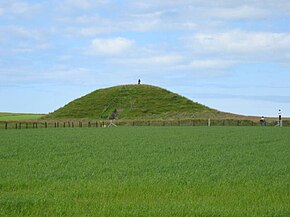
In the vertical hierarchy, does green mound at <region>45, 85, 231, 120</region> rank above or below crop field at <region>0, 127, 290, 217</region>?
above

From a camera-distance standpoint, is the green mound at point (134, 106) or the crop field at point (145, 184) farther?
the green mound at point (134, 106)

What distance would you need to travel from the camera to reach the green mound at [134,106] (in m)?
98.2

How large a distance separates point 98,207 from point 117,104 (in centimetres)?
9241

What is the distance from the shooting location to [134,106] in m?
103

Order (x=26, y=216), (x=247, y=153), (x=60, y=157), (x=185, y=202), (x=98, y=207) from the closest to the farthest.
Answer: (x=26, y=216), (x=98, y=207), (x=185, y=202), (x=60, y=157), (x=247, y=153)

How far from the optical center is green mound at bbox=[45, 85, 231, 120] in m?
98.2

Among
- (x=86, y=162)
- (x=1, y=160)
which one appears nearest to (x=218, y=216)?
(x=86, y=162)

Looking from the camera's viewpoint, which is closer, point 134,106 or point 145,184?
point 145,184

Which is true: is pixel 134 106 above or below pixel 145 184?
above

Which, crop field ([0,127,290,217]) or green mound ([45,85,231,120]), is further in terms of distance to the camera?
green mound ([45,85,231,120])

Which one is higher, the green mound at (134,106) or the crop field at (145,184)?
the green mound at (134,106)

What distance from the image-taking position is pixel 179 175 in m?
19.1

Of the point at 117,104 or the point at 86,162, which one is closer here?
the point at 86,162

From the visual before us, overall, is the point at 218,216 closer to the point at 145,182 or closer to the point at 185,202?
the point at 185,202
